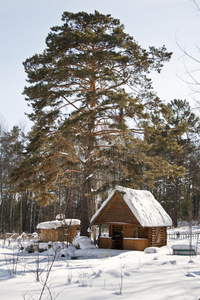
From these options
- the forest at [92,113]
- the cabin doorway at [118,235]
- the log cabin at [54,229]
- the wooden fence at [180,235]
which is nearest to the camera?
the forest at [92,113]

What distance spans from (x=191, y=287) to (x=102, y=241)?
14.0 meters

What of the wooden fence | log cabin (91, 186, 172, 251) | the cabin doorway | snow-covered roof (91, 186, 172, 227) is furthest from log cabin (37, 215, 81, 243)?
the wooden fence

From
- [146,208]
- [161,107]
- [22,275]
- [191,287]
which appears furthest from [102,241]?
[191,287]

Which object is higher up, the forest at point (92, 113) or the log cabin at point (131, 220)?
the forest at point (92, 113)

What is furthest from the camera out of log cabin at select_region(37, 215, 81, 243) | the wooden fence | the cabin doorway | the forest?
the wooden fence

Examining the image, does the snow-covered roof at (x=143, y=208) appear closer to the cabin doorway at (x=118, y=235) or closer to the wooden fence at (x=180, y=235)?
the cabin doorway at (x=118, y=235)

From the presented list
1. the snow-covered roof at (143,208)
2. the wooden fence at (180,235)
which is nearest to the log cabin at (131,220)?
the snow-covered roof at (143,208)

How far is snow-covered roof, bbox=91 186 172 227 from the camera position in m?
18.8

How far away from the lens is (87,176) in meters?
18.7

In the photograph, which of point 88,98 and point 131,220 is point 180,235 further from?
point 88,98

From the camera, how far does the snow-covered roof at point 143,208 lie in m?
18.8

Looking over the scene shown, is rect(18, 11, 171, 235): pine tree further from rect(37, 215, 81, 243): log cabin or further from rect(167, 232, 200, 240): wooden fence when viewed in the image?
rect(167, 232, 200, 240): wooden fence

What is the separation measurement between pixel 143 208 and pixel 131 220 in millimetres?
1472

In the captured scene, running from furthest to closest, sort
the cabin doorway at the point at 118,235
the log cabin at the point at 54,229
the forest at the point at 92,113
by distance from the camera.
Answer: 1. the log cabin at the point at 54,229
2. the cabin doorway at the point at 118,235
3. the forest at the point at 92,113
